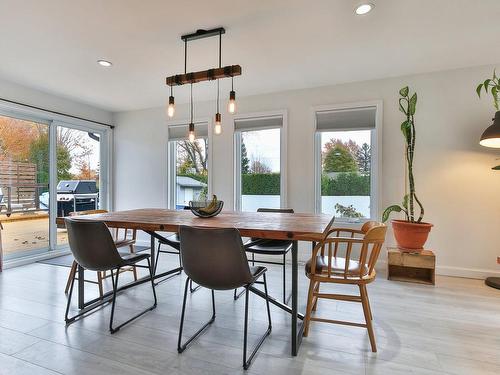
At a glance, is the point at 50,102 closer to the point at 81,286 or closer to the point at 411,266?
the point at 81,286

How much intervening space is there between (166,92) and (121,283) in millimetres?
2723

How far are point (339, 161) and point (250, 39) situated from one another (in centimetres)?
206

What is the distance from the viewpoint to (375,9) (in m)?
2.11

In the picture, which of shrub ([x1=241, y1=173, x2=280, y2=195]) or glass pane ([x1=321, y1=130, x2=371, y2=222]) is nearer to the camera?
glass pane ([x1=321, y1=130, x2=371, y2=222])

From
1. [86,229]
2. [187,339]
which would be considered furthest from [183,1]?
[187,339]

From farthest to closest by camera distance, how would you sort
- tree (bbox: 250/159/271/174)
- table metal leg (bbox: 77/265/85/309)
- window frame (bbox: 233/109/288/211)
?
tree (bbox: 250/159/271/174), window frame (bbox: 233/109/288/211), table metal leg (bbox: 77/265/85/309)

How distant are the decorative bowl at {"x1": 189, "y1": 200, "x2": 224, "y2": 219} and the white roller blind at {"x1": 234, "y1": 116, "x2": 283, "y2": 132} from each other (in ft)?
6.48

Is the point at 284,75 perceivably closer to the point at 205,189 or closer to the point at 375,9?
the point at 375,9

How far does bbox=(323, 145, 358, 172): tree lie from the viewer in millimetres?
3732

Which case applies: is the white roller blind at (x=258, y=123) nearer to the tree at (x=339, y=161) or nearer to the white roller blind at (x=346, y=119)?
the white roller blind at (x=346, y=119)

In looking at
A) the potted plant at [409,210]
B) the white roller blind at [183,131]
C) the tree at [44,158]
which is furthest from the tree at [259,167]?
the tree at [44,158]

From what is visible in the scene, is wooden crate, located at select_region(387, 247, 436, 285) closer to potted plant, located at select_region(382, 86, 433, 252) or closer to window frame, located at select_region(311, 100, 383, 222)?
potted plant, located at select_region(382, 86, 433, 252)

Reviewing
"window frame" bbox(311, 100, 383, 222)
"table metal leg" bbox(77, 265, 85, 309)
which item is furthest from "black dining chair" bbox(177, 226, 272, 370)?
"window frame" bbox(311, 100, 383, 222)

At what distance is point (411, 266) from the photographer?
9.96 ft
